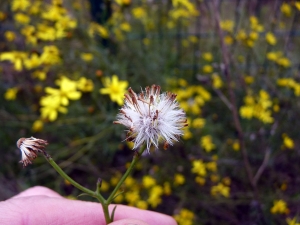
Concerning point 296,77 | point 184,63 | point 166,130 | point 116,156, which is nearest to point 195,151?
point 116,156

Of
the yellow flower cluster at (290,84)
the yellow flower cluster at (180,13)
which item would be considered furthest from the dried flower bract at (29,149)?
the yellow flower cluster at (180,13)

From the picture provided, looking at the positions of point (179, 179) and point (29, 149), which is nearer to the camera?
point (29, 149)

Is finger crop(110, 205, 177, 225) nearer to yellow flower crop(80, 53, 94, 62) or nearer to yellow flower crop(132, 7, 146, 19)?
yellow flower crop(80, 53, 94, 62)

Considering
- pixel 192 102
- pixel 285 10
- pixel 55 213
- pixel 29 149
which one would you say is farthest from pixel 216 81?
pixel 29 149

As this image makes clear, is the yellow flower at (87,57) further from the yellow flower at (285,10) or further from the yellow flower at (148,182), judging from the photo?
the yellow flower at (285,10)

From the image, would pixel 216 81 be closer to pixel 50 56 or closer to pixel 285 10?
pixel 285 10

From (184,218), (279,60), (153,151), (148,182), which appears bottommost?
(184,218)
